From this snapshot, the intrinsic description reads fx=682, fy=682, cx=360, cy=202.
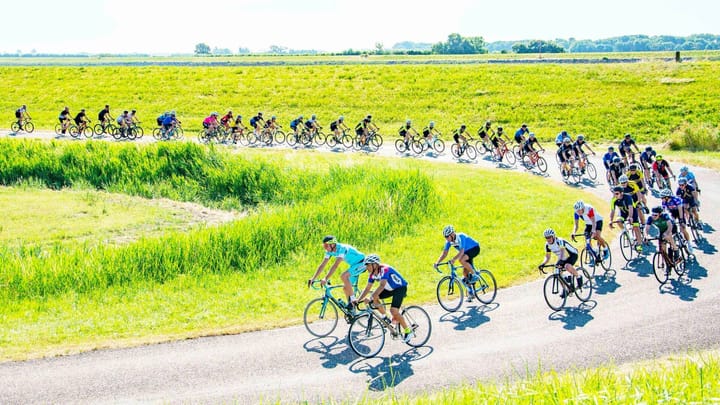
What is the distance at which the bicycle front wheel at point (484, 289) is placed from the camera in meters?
16.7

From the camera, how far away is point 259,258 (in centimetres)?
1966

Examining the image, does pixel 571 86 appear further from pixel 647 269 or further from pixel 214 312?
pixel 214 312

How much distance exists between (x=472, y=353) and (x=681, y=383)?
6.15 meters

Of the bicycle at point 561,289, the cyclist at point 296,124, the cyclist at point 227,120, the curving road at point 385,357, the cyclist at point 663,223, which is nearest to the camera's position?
the curving road at point 385,357

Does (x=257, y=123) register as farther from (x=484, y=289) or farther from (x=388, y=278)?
(x=388, y=278)

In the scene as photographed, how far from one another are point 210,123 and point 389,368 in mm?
30058

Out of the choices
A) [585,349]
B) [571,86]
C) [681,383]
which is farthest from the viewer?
[571,86]

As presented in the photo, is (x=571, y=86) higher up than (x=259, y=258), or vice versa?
(x=571, y=86)

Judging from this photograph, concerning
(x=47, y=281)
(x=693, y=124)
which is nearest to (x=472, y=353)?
(x=47, y=281)

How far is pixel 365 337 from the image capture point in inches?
579

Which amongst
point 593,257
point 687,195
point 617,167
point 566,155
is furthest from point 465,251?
point 566,155

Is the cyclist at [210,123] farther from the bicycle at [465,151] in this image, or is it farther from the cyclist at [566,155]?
the cyclist at [566,155]

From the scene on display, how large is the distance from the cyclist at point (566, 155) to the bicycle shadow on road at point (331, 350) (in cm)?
1777

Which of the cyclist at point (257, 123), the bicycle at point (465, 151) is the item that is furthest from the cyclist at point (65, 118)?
the bicycle at point (465, 151)
